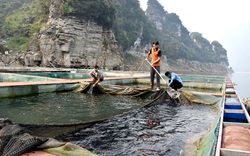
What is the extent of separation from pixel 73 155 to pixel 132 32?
76833mm

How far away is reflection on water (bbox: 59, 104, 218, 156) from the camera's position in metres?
3.95

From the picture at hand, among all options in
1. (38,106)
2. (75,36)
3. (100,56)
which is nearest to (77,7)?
(75,36)

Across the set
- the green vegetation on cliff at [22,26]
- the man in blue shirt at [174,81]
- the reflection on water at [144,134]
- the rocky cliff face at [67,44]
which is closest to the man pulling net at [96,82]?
the man in blue shirt at [174,81]

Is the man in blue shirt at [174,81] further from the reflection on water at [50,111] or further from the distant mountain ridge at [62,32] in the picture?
the distant mountain ridge at [62,32]

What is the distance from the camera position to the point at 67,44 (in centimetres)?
3656

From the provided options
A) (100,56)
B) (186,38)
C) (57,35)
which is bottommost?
(100,56)

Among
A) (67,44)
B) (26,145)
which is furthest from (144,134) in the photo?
(67,44)

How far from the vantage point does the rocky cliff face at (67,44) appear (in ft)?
120

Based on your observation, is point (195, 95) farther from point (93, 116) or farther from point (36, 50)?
point (36, 50)

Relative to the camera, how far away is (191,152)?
13.0 ft

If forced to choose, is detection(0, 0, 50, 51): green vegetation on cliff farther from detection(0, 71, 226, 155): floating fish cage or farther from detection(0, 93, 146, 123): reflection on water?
detection(0, 93, 146, 123): reflection on water

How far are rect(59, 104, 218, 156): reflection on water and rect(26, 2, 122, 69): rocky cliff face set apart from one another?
32579mm

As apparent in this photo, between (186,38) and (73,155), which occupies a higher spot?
(186,38)

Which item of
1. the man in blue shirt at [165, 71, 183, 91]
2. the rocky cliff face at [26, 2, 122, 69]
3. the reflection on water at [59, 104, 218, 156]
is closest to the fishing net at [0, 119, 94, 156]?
the reflection on water at [59, 104, 218, 156]
